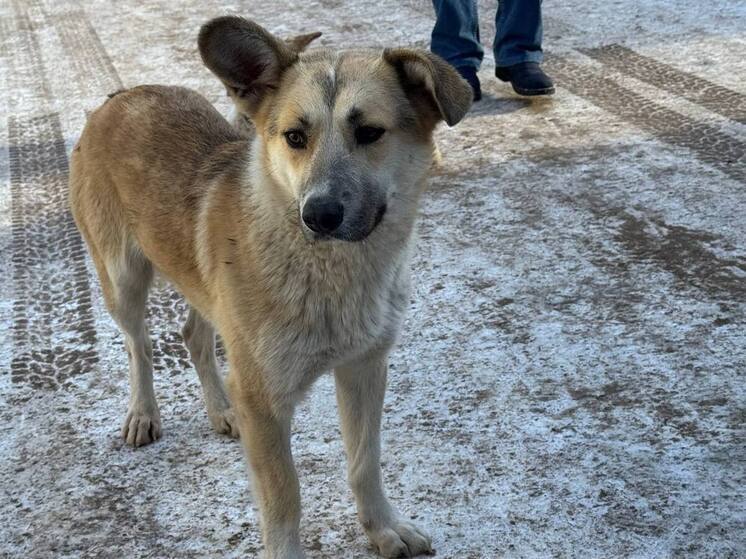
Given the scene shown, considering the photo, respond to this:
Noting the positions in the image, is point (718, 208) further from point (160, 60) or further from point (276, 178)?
point (160, 60)

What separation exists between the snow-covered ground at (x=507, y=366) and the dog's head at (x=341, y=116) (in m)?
0.96

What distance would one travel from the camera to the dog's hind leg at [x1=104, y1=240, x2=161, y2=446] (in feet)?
11.4

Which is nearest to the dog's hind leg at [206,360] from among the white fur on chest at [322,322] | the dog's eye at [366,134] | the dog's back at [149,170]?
the dog's back at [149,170]

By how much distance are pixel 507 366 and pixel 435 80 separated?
4.40 ft

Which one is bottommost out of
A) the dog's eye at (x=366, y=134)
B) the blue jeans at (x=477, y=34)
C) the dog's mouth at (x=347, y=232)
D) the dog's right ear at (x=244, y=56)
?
the blue jeans at (x=477, y=34)

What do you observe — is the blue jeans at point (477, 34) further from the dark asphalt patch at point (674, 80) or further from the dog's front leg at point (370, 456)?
the dog's front leg at point (370, 456)

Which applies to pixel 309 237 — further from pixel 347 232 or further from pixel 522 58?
pixel 522 58

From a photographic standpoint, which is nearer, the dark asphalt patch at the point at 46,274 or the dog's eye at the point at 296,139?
the dog's eye at the point at 296,139

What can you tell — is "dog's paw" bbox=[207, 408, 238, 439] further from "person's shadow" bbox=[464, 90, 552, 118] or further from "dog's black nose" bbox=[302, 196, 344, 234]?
"person's shadow" bbox=[464, 90, 552, 118]

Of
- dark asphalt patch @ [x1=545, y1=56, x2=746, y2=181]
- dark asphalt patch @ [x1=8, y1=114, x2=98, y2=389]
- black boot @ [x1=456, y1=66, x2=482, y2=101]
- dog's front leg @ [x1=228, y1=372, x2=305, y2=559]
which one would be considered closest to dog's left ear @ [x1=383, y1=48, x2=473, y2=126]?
dog's front leg @ [x1=228, y1=372, x2=305, y2=559]

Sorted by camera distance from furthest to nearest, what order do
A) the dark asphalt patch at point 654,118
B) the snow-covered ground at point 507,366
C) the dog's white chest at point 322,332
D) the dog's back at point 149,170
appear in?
the dark asphalt patch at point 654,118 → the dog's back at point 149,170 → the snow-covered ground at point 507,366 → the dog's white chest at point 322,332

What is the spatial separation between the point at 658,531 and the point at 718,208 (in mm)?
2218

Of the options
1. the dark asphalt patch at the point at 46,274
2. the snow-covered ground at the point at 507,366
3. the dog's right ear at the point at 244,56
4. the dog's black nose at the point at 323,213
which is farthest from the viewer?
the dark asphalt patch at the point at 46,274

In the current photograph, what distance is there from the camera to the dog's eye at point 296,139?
9.04ft
